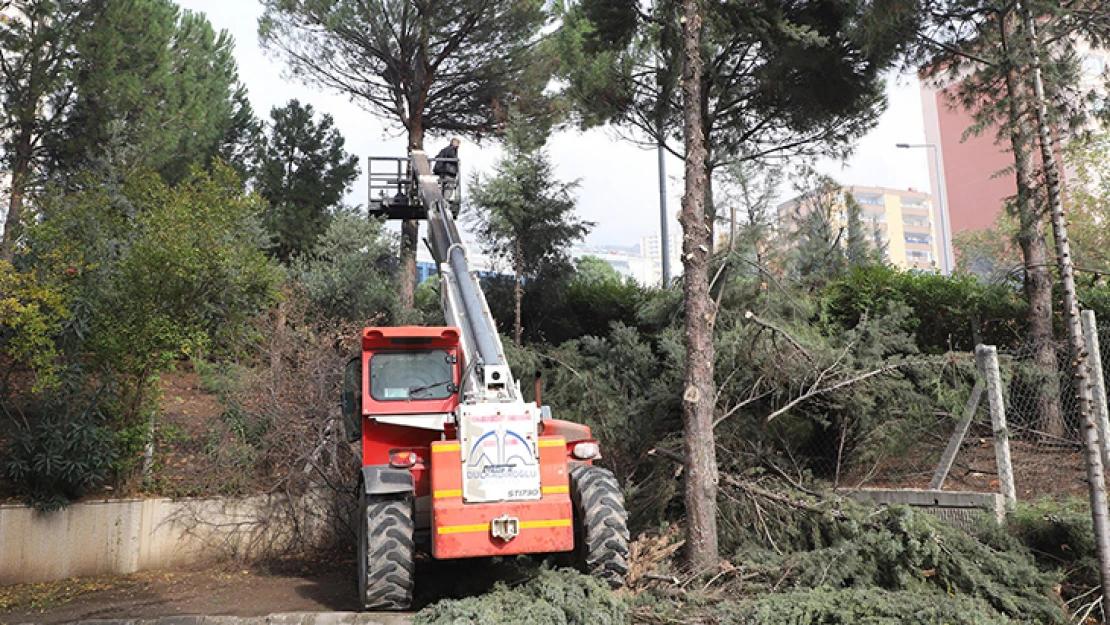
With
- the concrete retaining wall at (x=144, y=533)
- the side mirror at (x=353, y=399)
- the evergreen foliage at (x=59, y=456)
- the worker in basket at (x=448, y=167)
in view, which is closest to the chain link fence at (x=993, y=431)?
the side mirror at (x=353, y=399)

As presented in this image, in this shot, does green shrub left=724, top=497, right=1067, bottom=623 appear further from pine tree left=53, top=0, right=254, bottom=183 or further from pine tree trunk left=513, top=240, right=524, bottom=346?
pine tree left=53, top=0, right=254, bottom=183

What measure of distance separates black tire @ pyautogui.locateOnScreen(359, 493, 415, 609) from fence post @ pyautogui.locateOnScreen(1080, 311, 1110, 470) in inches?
241

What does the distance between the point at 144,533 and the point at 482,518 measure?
17.6 feet

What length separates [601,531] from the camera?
612 centimetres

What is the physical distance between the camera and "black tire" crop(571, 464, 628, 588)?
6098 millimetres

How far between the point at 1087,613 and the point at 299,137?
58.6 feet

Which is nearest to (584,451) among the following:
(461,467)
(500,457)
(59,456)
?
(500,457)

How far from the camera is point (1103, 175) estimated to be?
69.3ft

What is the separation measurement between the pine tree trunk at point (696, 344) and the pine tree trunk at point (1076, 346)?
8.81 feet

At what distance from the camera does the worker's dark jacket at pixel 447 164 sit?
34.4 feet

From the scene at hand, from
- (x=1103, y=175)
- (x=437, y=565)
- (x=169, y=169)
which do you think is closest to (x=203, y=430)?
(x=437, y=565)

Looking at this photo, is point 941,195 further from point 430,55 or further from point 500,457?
point 500,457

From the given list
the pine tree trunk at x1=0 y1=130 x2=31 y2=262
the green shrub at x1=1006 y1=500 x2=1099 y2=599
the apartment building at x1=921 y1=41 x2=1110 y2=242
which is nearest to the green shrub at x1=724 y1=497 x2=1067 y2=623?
the green shrub at x1=1006 y1=500 x2=1099 y2=599

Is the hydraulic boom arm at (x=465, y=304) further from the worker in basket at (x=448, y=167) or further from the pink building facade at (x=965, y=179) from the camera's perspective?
the pink building facade at (x=965, y=179)
